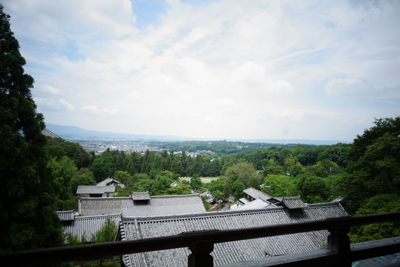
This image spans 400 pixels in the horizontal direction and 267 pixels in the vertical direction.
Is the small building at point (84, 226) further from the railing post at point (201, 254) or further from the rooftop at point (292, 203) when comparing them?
the railing post at point (201, 254)

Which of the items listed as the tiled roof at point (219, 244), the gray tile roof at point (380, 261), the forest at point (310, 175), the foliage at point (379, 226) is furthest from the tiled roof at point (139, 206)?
the gray tile roof at point (380, 261)

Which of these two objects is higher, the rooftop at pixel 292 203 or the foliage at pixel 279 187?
the rooftop at pixel 292 203

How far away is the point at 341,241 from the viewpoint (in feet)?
4.18

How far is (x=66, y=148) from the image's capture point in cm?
3173

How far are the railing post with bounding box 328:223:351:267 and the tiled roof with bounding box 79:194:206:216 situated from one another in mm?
17237

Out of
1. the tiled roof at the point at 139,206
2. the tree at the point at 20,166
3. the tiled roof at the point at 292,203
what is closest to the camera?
the tree at the point at 20,166

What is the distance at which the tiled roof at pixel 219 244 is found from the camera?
7.27m

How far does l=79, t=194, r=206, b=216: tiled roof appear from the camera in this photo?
17.0 m

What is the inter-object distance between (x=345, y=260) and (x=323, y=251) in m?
0.13

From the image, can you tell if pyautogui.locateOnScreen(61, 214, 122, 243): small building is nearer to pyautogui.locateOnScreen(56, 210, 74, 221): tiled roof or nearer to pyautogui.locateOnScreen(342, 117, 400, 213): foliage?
pyautogui.locateOnScreen(56, 210, 74, 221): tiled roof

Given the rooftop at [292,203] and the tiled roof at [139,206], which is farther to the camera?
the tiled roof at [139,206]

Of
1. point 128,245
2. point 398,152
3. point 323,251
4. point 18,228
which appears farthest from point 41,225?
point 398,152

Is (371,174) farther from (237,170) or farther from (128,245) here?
(237,170)

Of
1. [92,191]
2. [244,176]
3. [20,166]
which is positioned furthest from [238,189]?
[20,166]
